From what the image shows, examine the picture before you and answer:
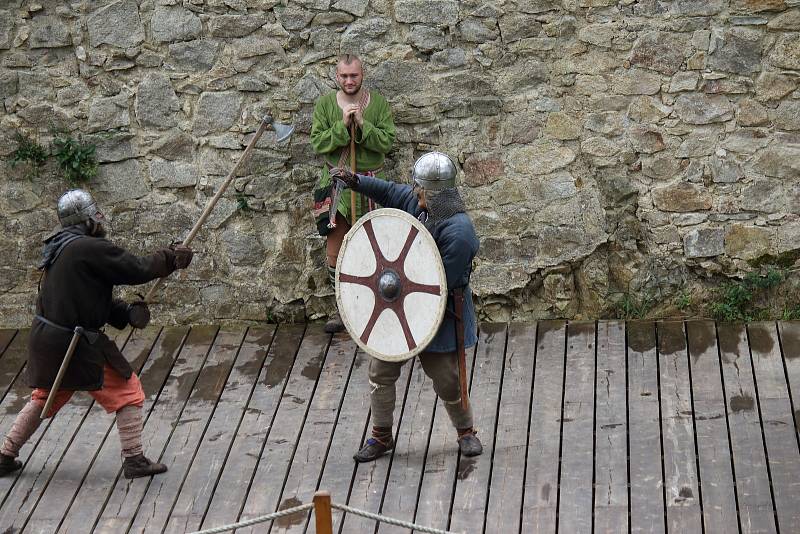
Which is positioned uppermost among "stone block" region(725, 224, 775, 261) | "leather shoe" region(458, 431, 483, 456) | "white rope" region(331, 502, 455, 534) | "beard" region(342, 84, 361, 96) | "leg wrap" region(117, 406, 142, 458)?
"beard" region(342, 84, 361, 96)

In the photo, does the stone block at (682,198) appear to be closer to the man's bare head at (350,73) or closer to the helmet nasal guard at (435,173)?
the man's bare head at (350,73)

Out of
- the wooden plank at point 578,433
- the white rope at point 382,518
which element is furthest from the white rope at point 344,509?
the wooden plank at point 578,433

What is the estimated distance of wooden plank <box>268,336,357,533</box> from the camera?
5.08m

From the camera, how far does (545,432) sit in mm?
5453

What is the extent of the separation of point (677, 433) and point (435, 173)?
5.08ft

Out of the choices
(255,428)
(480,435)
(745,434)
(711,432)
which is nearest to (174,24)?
(255,428)

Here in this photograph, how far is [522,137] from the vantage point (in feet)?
20.9

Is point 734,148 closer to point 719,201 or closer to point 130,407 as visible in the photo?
point 719,201

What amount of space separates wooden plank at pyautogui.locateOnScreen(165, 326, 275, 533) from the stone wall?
0.36 m

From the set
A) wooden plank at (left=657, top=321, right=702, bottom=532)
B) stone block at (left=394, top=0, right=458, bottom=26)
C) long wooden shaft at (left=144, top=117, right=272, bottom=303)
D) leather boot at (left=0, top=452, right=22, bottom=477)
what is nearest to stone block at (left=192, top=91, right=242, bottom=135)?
long wooden shaft at (left=144, top=117, right=272, bottom=303)

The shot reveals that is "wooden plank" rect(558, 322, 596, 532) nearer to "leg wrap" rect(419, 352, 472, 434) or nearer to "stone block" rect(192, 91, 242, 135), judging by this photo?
"leg wrap" rect(419, 352, 472, 434)

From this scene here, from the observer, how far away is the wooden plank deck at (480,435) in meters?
4.91

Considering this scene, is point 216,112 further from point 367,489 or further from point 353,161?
point 367,489

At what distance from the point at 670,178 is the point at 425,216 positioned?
178cm
